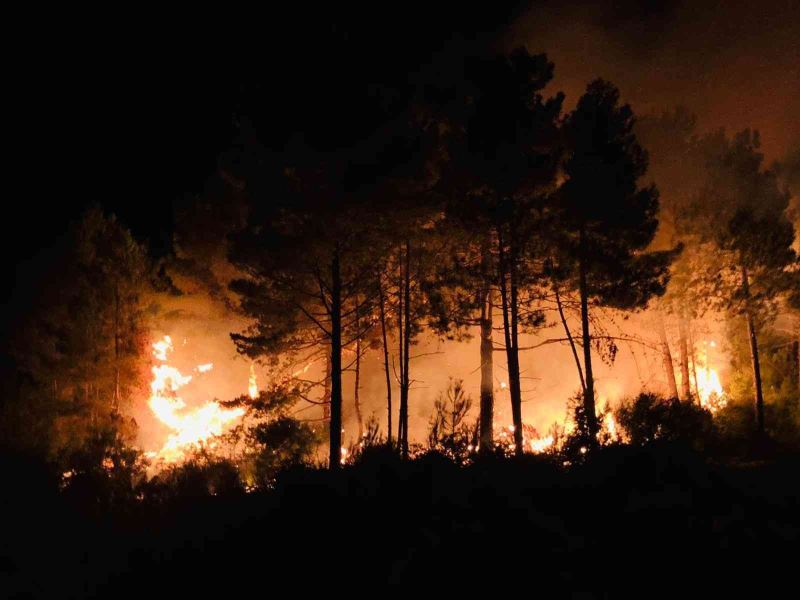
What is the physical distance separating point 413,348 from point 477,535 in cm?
2475

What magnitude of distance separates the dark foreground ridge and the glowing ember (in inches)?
675

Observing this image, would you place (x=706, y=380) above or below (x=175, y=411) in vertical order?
above

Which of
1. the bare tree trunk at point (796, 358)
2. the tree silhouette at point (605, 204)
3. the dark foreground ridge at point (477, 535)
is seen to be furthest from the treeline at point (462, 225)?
the dark foreground ridge at point (477, 535)

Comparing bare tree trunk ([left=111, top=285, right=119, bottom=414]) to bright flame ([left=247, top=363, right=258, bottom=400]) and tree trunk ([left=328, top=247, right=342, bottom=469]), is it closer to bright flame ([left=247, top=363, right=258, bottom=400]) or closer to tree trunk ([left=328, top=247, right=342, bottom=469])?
bright flame ([left=247, top=363, right=258, bottom=400])

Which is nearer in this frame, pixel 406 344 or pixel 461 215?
pixel 461 215

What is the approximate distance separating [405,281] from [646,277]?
20.9ft

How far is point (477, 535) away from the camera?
16.7 ft

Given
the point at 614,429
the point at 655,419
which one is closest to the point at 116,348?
the point at 614,429

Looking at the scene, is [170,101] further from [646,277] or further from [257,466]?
[646,277]

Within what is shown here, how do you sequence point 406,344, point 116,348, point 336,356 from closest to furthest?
1. point 336,356
2. point 406,344
3. point 116,348

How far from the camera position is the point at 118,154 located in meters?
32.9

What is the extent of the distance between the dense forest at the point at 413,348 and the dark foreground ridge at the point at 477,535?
33 millimetres

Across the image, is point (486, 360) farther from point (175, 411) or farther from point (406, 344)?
point (175, 411)

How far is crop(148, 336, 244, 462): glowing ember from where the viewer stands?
24.1 metres
